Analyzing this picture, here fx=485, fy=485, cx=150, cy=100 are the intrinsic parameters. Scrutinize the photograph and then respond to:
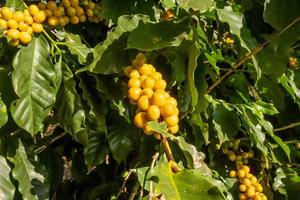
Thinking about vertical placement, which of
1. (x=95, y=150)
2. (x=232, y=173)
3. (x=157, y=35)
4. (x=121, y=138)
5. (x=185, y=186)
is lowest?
A: (x=232, y=173)

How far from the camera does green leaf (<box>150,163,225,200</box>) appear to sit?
3.29ft

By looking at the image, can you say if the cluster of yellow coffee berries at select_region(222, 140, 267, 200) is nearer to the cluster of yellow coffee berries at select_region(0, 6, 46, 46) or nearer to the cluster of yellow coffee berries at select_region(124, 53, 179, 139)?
the cluster of yellow coffee berries at select_region(124, 53, 179, 139)

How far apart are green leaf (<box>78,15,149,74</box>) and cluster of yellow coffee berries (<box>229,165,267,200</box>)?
2.72 ft

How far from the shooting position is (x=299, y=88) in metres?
2.01

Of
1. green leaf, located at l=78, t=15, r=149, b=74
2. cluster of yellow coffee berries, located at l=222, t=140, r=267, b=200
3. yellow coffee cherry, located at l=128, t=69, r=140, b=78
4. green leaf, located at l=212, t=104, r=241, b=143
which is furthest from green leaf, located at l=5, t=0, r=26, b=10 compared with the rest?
cluster of yellow coffee berries, located at l=222, t=140, r=267, b=200

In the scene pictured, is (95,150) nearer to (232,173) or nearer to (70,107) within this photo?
(70,107)

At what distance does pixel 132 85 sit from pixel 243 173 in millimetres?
903

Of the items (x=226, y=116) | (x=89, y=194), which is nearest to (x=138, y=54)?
(x=226, y=116)

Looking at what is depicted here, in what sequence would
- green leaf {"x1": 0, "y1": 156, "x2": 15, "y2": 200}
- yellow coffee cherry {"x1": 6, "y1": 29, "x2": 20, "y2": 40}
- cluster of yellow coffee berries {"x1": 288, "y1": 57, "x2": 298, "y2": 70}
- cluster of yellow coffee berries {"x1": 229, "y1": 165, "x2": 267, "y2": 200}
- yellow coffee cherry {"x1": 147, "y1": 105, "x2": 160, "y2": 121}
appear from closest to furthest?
yellow coffee cherry {"x1": 147, "y1": 105, "x2": 160, "y2": 121} < yellow coffee cherry {"x1": 6, "y1": 29, "x2": 20, "y2": 40} < green leaf {"x1": 0, "y1": 156, "x2": 15, "y2": 200} < cluster of yellow coffee berries {"x1": 229, "y1": 165, "x2": 267, "y2": 200} < cluster of yellow coffee berries {"x1": 288, "y1": 57, "x2": 298, "y2": 70}

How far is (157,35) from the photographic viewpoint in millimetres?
1107

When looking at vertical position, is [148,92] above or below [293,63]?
above

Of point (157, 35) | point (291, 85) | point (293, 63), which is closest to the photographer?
point (157, 35)

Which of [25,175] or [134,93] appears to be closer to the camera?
[134,93]

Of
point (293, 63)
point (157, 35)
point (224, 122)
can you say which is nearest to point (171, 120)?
point (157, 35)
